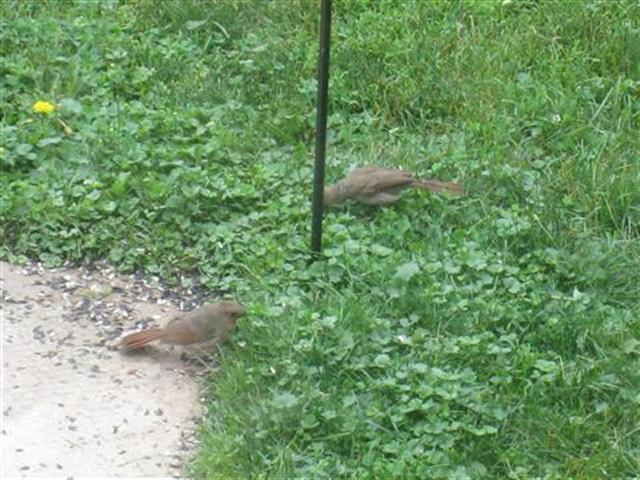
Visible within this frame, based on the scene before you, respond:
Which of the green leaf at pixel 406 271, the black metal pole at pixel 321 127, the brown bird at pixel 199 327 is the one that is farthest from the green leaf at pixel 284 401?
the black metal pole at pixel 321 127

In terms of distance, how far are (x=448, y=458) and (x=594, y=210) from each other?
1.49m

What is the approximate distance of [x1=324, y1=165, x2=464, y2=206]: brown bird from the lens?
18.8 ft

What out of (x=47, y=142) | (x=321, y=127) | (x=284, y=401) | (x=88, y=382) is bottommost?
(x=88, y=382)

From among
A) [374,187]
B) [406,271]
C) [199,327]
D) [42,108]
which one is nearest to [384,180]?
[374,187]

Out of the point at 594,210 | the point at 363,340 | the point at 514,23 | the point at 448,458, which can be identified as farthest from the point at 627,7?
the point at 448,458

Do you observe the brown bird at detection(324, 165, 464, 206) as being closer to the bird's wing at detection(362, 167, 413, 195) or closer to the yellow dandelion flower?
the bird's wing at detection(362, 167, 413, 195)

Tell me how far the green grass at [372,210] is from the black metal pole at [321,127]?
0.12m

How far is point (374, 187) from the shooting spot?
18.8ft

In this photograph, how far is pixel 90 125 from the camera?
6395 mm

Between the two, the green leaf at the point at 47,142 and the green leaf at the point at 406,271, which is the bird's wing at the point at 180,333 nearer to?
the green leaf at the point at 406,271

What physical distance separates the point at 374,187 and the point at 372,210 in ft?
0.37

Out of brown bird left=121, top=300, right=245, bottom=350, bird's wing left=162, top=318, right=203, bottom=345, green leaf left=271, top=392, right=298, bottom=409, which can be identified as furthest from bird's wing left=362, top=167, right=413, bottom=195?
green leaf left=271, top=392, right=298, bottom=409

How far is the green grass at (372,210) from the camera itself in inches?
184

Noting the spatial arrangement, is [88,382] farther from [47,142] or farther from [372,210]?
[47,142]
